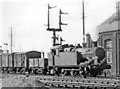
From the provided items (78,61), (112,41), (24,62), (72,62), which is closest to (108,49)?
(112,41)

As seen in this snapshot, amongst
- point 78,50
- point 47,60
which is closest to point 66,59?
point 78,50

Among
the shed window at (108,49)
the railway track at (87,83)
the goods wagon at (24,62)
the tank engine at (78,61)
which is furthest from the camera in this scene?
the shed window at (108,49)

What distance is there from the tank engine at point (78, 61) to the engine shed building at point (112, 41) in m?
10.7

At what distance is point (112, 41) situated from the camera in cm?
3756

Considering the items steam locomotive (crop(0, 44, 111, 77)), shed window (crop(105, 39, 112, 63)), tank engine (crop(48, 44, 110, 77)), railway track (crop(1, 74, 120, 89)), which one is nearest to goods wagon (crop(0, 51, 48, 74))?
steam locomotive (crop(0, 44, 111, 77))

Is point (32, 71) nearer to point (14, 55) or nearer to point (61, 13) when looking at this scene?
point (14, 55)

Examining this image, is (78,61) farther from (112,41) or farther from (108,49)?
(108,49)

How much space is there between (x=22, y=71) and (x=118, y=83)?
75.1ft

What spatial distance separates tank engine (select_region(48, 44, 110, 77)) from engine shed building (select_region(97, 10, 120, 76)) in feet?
35.2

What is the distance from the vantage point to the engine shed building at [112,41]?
36.6 meters

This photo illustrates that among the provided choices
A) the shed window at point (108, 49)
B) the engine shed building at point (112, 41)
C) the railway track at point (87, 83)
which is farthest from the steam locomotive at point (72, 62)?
the shed window at point (108, 49)

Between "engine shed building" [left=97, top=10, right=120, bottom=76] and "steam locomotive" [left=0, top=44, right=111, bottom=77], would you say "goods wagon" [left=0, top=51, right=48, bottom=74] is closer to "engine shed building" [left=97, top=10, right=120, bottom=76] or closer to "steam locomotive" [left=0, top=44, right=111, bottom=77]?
"steam locomotive" [left=0, top=44, right=111, bottom=77]

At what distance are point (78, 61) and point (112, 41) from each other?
45.4 feet

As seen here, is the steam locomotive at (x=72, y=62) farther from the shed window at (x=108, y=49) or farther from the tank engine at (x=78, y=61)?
the shed window at (x=108, y=49)
